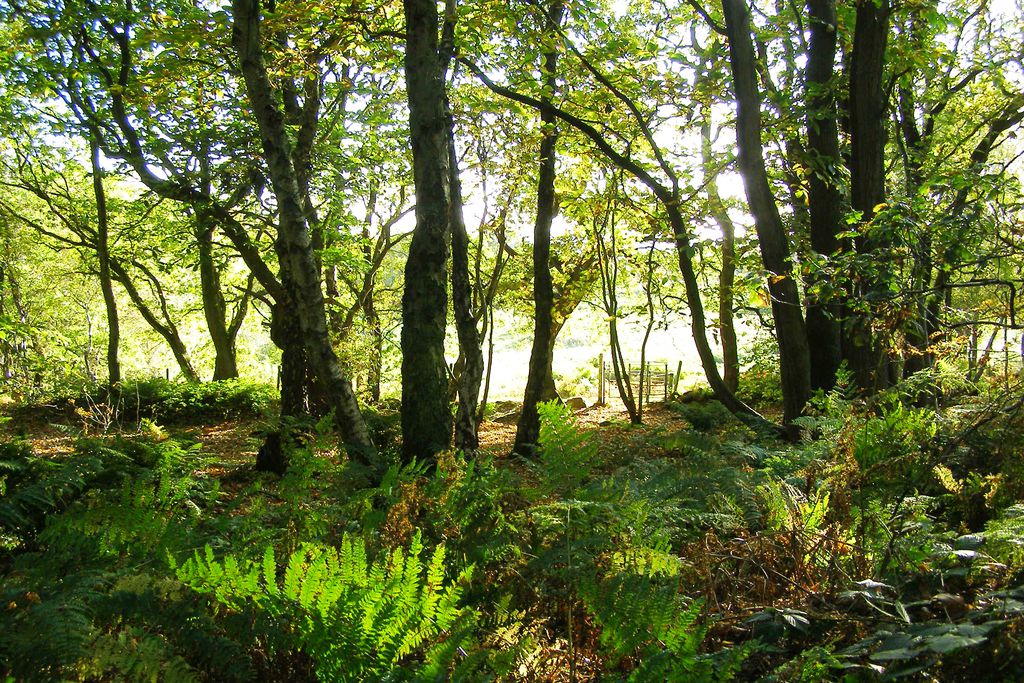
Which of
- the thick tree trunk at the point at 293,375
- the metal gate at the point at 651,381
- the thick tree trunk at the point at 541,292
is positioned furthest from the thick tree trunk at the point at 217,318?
the metal gate at the point at 651,381

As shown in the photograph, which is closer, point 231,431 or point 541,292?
point 541,292

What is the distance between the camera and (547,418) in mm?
2682

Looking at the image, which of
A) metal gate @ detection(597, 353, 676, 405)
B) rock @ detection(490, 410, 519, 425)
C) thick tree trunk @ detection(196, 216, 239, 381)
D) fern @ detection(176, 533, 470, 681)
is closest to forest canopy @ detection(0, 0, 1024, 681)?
fern @ detection(176, 533, 470, 681)

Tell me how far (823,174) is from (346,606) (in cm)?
642

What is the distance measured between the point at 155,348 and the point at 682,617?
36138 mm

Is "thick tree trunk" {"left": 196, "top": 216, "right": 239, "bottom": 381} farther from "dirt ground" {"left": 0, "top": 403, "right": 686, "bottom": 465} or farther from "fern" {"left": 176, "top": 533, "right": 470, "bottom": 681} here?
"fern" {"left": 176, "top": 533, "right": 470, "bottom": 681}

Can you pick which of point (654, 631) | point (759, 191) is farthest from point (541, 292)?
point (654, 631)

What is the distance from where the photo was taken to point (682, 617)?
1657 millimetres

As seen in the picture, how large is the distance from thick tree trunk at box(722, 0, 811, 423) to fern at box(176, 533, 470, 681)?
5.21m

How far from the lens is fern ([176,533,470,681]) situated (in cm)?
153

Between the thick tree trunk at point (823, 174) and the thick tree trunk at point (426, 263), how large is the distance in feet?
11.3

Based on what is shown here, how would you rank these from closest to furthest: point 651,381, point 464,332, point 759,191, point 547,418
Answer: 1. point 547,418
2. point 759,191
3. point 464,332
4. point 651,381

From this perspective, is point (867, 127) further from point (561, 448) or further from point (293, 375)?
point (293, 375)

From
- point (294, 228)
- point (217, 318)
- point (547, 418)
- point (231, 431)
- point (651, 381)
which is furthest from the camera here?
point (651, 381)
